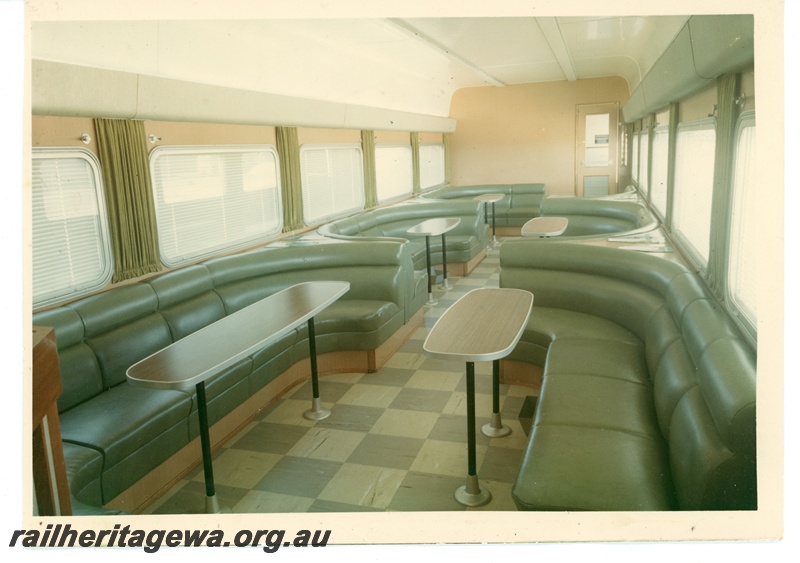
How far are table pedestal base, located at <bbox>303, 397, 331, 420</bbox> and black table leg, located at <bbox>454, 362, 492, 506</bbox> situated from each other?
4.19 feet

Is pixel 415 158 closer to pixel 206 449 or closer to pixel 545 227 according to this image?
pixel 545 227

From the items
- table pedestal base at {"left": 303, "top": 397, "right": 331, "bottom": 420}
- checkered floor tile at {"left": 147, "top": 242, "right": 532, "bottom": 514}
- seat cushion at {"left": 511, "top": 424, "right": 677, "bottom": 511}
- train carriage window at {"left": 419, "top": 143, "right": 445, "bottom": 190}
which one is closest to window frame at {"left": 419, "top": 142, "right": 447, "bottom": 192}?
train carriage window at {"left": 419, "top": 143, "right": 445, "bottom": 190}

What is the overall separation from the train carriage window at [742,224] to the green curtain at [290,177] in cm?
412

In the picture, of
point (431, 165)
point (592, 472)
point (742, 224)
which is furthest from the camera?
point (431, 165)

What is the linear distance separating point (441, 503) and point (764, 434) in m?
1.56

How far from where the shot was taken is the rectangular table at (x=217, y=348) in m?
2.47

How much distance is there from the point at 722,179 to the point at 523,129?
357 inches

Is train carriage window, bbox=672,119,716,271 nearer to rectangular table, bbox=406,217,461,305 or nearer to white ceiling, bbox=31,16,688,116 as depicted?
white ceiling, bbox=31,16,688,116

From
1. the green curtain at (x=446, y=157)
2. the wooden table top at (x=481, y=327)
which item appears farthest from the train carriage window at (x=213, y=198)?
the green curtain at (x=446, y=157)

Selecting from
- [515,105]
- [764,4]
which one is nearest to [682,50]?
[764,4]

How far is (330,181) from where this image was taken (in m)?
6.94

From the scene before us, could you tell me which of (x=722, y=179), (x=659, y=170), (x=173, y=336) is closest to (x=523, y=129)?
(x=659, y=170)

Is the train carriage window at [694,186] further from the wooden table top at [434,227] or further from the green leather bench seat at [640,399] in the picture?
the wooden table top at [434,227]

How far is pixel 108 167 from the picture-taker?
11.8 ft
